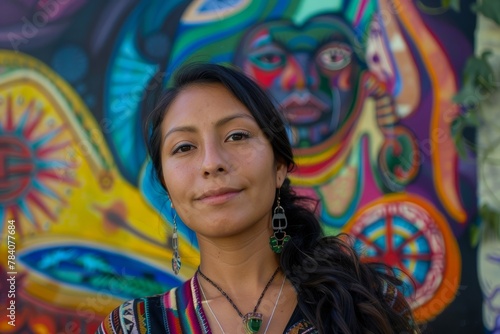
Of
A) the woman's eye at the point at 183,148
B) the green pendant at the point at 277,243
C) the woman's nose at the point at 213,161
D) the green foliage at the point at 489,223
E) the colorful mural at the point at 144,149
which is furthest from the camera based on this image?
the green foliage at the point at 489,223

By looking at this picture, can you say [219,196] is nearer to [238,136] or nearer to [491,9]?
[238,136]

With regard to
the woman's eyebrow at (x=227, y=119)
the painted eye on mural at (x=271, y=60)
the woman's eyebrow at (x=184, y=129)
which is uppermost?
the woman's eyebrow at (x=227, y=119)

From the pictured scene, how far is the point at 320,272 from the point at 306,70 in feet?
4.68

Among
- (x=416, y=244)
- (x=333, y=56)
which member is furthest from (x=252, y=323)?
(x=333, y=56)

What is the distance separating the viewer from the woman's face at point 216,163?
1.92m

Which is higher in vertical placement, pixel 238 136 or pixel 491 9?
pixel 491 9

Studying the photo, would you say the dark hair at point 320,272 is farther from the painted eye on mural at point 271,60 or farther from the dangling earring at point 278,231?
the painted eye on mural at point 271,60

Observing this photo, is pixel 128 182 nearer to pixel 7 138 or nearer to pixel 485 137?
pixel 7 138

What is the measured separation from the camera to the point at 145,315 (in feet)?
6.63

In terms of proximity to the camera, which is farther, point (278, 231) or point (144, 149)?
point (144, 149)

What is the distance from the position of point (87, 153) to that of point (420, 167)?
1590 mm

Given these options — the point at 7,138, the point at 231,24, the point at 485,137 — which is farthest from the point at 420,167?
the point at 7,138

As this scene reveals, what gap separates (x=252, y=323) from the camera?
6.52 feet

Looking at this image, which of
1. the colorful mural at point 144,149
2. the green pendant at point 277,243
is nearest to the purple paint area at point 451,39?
the colorful mural at point 144,149
